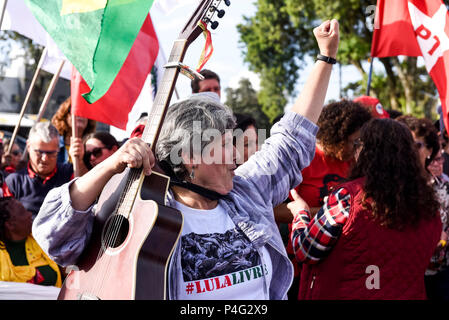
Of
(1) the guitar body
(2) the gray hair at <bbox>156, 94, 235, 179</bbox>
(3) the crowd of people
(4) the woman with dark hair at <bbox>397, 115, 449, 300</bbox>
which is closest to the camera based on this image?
(1) the guitar body

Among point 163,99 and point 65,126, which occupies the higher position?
point 65,126

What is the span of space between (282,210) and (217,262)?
135cm

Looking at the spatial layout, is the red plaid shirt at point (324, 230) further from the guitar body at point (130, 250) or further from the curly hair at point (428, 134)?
the curly hair at point (428, 134)

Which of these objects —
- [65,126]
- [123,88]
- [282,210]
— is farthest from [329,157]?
[65,126]

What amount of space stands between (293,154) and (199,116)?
46 centimetres

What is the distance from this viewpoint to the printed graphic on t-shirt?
1.82 meters

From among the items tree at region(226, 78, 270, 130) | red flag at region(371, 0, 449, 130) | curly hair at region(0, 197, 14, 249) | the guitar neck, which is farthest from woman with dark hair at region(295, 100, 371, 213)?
tree at region(226, 78, 270, 130)

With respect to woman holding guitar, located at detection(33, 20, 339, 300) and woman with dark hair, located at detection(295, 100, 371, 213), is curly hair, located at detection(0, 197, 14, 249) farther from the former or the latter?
woman with dark hair, located at detection(295, 100, 371, 213)

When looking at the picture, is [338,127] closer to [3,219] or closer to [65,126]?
[3,219]

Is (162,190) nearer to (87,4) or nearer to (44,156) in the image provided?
(87,4)

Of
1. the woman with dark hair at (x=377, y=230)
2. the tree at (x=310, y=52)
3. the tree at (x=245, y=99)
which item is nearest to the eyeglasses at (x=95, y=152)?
the woman with dark hair at (x=377, y=230)

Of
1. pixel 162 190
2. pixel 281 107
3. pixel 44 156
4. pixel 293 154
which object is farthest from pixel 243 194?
pixel 281 107

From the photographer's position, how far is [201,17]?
6.92ft

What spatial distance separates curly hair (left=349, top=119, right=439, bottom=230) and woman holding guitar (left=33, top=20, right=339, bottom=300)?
0.49 m
